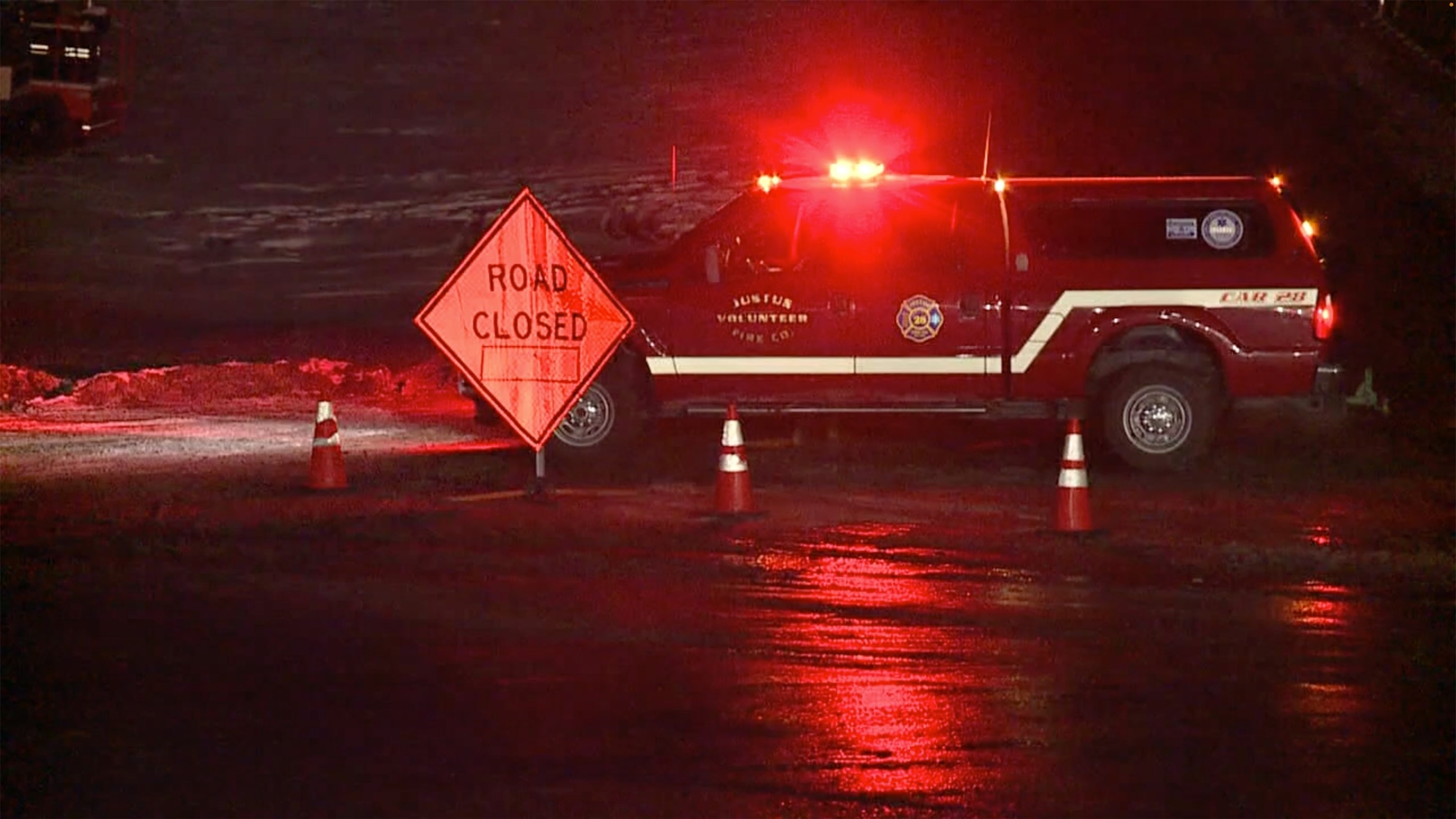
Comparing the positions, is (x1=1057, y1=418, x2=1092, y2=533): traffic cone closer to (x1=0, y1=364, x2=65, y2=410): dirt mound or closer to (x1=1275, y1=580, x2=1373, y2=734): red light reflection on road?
(x1=1275, y1=580, x2=1373, y2=734): red light reflection on road

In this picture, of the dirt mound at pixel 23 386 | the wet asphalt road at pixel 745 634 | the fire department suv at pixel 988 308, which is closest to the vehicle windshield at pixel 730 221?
the fire department suv at pixel 988 308

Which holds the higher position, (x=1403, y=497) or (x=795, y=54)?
(x=795, y=54)

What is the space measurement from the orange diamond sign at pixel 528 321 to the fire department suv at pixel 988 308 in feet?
6.09

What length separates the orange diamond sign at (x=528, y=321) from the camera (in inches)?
561

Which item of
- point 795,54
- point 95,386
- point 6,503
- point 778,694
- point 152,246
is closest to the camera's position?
point 778,694

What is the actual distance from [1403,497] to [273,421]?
9835 millimetres

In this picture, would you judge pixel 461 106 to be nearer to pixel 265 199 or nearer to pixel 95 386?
pixel 265 199

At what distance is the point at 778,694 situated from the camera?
27.3 feet

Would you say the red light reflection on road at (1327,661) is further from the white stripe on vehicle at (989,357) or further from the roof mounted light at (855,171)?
the roof mounted light at (855,171)

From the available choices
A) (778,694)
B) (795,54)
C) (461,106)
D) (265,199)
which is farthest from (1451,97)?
(778,694)

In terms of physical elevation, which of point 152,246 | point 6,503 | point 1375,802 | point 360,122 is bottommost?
point 1375,802

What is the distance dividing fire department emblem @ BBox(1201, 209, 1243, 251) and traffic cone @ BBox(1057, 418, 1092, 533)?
12.1ft

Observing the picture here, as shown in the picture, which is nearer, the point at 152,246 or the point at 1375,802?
the point at 1375,802

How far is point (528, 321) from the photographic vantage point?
1442 centimetres
